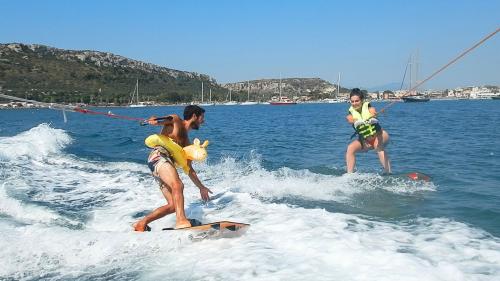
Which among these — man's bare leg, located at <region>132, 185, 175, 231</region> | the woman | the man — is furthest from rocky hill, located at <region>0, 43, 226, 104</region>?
man's bare leg, located at <region>132, 185, 175, 231</region>

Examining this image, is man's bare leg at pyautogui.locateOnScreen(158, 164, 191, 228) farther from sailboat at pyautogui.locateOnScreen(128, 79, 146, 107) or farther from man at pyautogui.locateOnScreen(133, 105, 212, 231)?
sailboat at pyautogui.locateOnScreen(128, 79, 146, 107)

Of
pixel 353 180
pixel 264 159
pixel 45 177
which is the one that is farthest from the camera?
pixel 264 159

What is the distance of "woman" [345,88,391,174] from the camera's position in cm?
1010

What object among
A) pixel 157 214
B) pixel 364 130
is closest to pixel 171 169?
pixel 157 214

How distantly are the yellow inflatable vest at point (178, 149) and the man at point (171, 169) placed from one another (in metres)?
0.06

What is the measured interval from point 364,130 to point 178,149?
4.92 metres

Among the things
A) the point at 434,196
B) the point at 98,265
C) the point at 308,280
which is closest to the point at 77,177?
the point at 98,265

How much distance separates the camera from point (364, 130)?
399 inches

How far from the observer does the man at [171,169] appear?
19.6 feet

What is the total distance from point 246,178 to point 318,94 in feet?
598

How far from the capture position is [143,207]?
311 inches

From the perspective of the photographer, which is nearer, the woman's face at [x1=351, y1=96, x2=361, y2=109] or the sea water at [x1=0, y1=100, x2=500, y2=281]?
the sea water at [x1=0, y1=100, x2=500, y2=281]

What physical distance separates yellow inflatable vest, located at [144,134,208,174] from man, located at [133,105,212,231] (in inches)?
2.5

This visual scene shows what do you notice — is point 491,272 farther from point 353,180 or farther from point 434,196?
point 353,180
